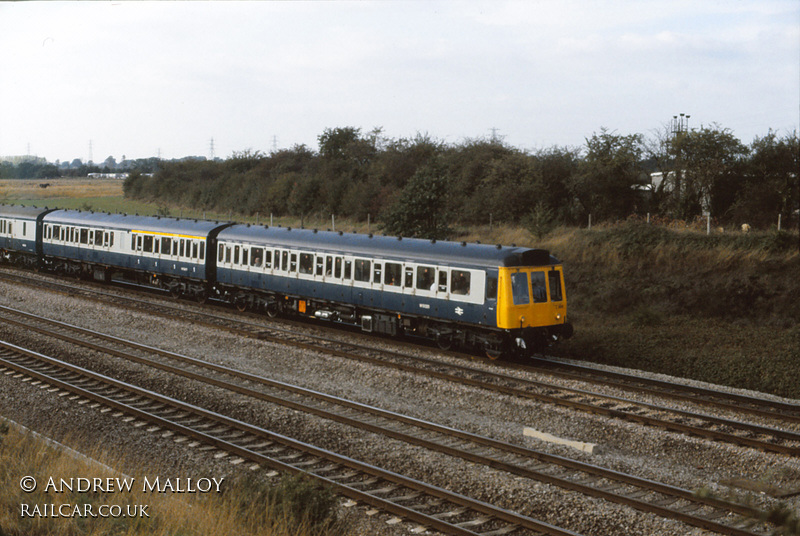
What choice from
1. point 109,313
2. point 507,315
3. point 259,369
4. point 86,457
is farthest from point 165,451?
point 109,313

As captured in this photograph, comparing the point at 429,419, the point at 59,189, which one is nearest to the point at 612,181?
the point at 429,419

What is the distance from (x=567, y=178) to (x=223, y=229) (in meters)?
19.5

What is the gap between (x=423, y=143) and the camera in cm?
5566

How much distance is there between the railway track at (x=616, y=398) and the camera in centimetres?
1274

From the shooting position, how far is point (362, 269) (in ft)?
71.4

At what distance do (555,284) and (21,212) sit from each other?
3129 cm

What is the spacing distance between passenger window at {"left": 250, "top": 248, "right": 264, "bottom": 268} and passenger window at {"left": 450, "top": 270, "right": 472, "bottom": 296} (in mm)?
8742

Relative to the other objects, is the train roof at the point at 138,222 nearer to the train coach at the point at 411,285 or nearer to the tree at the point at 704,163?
the train coach at the point at 411,285

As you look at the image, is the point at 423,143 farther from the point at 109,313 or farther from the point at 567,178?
the point at 109,313

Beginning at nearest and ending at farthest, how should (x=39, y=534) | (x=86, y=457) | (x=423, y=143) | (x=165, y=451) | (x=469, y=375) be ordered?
1. (x=39, y=534)
2. (x=86, y=457)
3. (x=165, y=451)
4. (x=469, y=375)
5. (x=423, y=143)

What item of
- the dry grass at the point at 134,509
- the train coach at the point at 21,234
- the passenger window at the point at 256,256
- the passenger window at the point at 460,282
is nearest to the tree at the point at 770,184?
the passenger window at the point at 460,282

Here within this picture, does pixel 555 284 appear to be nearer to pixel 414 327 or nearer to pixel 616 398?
pixel 414 327

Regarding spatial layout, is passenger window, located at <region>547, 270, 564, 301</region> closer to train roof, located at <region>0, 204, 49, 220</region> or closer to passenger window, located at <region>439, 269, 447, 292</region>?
passenger window, located at <region>439, 269, 447, 292</region>

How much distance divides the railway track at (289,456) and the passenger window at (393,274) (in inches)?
311
